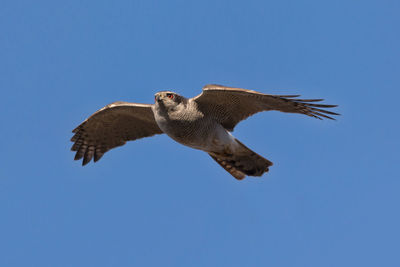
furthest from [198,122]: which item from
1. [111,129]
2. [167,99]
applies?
[111,129]

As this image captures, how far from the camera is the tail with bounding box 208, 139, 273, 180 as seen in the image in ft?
39.9

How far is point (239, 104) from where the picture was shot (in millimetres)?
11570

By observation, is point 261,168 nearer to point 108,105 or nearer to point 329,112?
point 329,112

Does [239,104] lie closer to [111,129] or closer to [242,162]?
[242,162]

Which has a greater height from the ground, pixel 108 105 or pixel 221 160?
pixel 108 105

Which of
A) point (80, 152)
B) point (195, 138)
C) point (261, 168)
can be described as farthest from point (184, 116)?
point (80, 152)

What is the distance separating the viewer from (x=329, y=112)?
10453mm

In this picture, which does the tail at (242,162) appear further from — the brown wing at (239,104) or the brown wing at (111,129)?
the brown wing at (111,129)

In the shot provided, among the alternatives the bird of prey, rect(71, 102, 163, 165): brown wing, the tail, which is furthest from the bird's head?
the tail

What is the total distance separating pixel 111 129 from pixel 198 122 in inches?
105

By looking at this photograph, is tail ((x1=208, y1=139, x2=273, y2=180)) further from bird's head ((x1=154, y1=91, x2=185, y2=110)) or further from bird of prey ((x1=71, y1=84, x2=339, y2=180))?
bird's head ((x1=154, y1=91, x2=185, y2=110))

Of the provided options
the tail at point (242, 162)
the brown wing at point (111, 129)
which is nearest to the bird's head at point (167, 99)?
the brown wing at point (111, 129)

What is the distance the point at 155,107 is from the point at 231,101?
4.63 ft

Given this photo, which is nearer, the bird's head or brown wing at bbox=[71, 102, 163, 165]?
the bird's head
